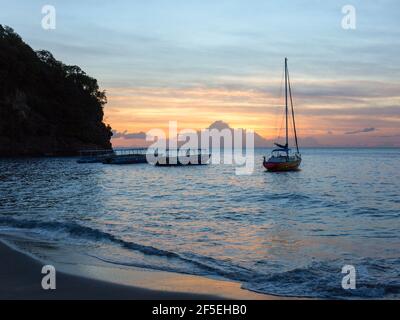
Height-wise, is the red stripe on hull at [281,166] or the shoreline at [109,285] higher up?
the red stripe on hull at [281,166]

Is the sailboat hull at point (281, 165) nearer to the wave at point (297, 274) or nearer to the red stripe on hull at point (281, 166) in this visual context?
the red stripe on hull at point (281, 166)

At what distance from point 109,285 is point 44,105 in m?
114

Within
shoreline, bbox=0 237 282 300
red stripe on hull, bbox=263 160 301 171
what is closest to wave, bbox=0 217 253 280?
shoreline, bbox=0 237 282 300

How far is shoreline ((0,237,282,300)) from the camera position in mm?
8312

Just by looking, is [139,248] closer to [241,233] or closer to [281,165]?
[241,233]

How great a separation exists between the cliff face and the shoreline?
98.1m

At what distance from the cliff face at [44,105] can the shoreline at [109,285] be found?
322 feet

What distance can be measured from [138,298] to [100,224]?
423 inches

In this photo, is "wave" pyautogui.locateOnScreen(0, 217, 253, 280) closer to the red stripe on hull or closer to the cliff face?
the red stripe on hull

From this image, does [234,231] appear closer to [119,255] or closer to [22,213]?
[119,255]

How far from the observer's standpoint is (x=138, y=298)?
8.23 metres

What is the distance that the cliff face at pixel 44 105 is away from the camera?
10388 centimetres

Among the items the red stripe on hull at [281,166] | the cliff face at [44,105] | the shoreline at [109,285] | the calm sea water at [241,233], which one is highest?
the cliff face at [44,105]

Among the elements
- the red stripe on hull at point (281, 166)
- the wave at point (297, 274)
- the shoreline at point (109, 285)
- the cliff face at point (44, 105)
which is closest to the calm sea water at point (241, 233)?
the wave at point (297, 274)
